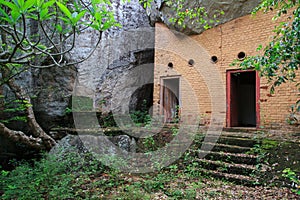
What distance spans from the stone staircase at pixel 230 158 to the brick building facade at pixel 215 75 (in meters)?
1.41

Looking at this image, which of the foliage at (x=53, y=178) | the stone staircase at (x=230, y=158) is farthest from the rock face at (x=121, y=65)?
the stone staircase at (x=230, y=158)

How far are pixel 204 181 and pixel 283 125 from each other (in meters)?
3.05

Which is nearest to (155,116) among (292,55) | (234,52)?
(234,52)

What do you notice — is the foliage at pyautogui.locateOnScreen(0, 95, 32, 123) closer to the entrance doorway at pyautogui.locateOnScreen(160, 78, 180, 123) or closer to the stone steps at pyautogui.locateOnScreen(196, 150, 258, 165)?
the stone steps at pyautogui.locateOnScreen(196, 150, 258, 165)

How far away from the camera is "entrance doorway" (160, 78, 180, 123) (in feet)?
27.4

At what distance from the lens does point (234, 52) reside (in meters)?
6.78

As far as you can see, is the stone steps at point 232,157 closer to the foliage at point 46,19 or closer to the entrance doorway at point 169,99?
the entrance doorway at point 169,99

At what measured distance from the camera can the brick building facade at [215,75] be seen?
6.12m

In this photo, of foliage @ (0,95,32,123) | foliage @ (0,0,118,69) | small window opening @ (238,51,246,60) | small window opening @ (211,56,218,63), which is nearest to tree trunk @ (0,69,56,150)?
foliage @ (0,95,32,123)

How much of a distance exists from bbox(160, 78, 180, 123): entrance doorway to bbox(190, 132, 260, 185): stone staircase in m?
2.99

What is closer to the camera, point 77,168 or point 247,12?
point 77,168

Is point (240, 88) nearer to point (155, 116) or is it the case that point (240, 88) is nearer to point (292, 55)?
point (155, 116)

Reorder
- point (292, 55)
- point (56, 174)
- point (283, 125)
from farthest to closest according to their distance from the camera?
point (283, 125) → point (56, 174) → point (292, 55)

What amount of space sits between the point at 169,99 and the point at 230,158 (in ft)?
13.9
